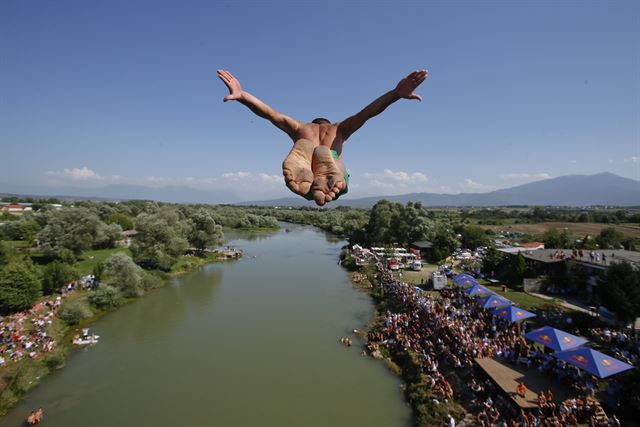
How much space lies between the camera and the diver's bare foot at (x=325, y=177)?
9.00 feet

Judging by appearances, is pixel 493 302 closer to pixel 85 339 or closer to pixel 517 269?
pixel 517 269

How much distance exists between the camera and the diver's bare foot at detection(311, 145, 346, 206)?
9.00 ft

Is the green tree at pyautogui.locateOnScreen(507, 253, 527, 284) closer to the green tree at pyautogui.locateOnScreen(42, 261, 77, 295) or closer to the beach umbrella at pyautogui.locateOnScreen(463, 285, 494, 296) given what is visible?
the beach umbrella at pyautogui.locateOnScreen(463, 285, 494, 296)

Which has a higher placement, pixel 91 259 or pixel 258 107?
pixel 258 107

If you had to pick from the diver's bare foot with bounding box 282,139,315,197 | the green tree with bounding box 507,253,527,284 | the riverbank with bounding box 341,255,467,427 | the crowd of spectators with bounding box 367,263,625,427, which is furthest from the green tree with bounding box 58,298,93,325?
the green tree with bounding box 507,253,527,284

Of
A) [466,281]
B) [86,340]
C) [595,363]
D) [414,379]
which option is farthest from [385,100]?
[86,340]

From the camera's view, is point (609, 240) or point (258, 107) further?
A: point (609, 240)

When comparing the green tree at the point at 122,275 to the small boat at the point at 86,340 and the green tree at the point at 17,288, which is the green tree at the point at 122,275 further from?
the small boat at the point at 86,340

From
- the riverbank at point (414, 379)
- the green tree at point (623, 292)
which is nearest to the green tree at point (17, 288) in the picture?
the riverbank at point (414, 379)

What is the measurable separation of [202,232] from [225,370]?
27728 millimetres

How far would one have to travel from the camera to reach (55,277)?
23.1 m

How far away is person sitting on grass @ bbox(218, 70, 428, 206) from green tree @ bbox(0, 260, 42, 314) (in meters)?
23.2

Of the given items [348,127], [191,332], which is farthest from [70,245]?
[348,127]

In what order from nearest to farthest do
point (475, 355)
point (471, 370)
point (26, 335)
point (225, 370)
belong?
point (471, 370) → point (475, 355) → point (225, 370) → point (26, 335)
